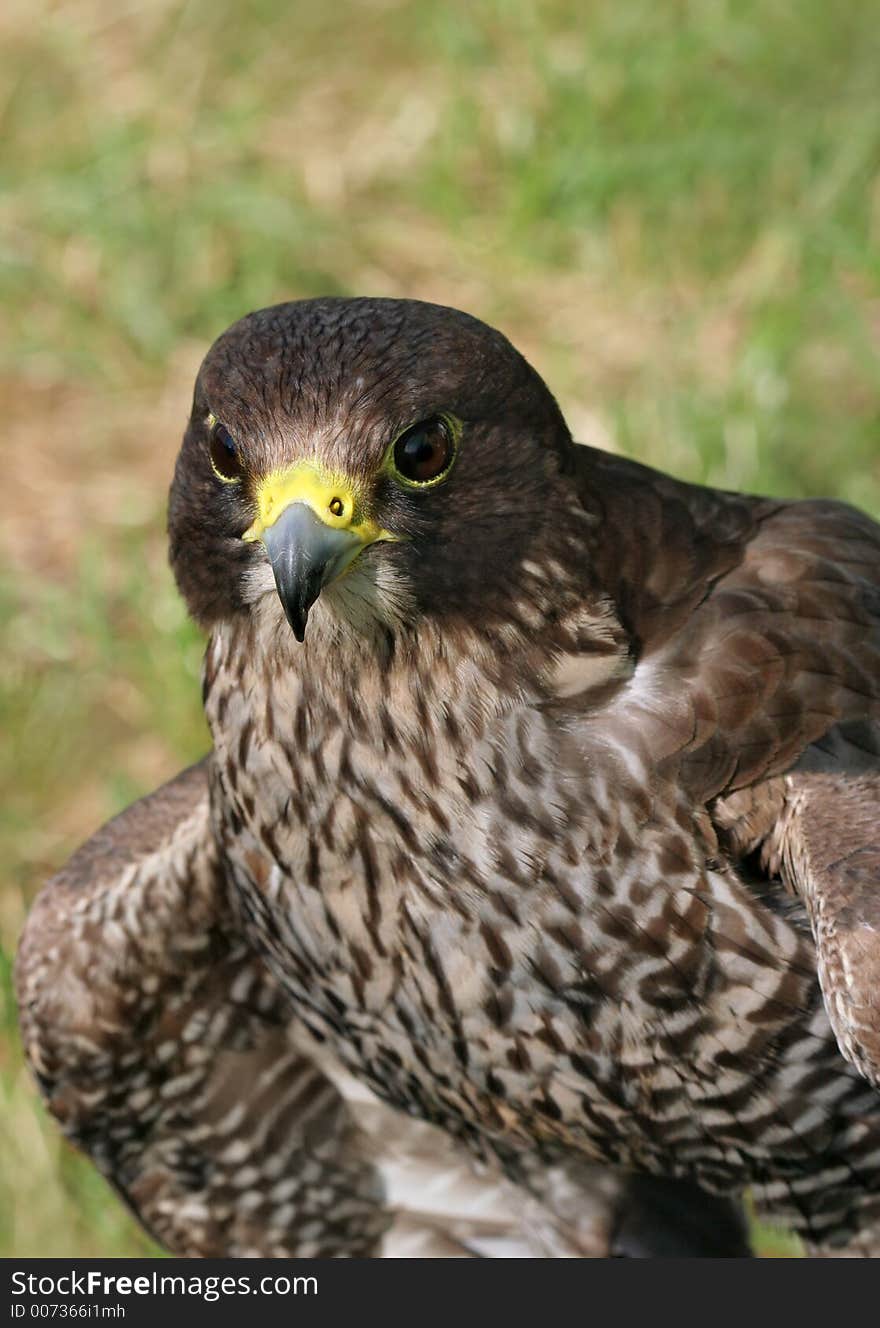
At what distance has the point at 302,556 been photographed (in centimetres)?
300

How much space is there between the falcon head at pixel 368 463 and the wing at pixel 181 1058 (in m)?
0.92

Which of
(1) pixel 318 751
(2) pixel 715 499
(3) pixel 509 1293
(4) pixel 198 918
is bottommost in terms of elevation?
(3) pixel 509 1293

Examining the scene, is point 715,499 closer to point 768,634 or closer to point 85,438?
point 768,634

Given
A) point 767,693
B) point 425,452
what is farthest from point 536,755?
point 425,452

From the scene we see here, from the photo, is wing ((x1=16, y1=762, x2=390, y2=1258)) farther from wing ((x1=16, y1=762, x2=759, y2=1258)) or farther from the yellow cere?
the yellow cere

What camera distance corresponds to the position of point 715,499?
3.69 m

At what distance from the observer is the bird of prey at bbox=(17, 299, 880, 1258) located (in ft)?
10.4

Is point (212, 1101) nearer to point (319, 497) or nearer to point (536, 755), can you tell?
point (536, 755)

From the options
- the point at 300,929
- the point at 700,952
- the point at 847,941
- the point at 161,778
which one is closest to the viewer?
the point at 847,941

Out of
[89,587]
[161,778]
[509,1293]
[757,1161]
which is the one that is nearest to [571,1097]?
[757,1161]

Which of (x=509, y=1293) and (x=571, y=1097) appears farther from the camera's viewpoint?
(x=509, y=1293)

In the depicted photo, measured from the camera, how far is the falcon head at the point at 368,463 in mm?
3105

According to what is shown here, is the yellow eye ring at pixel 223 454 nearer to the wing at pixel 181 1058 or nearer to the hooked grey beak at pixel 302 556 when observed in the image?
the hooked grey beak at pixel 302 556

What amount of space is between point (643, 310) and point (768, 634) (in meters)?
3.33
